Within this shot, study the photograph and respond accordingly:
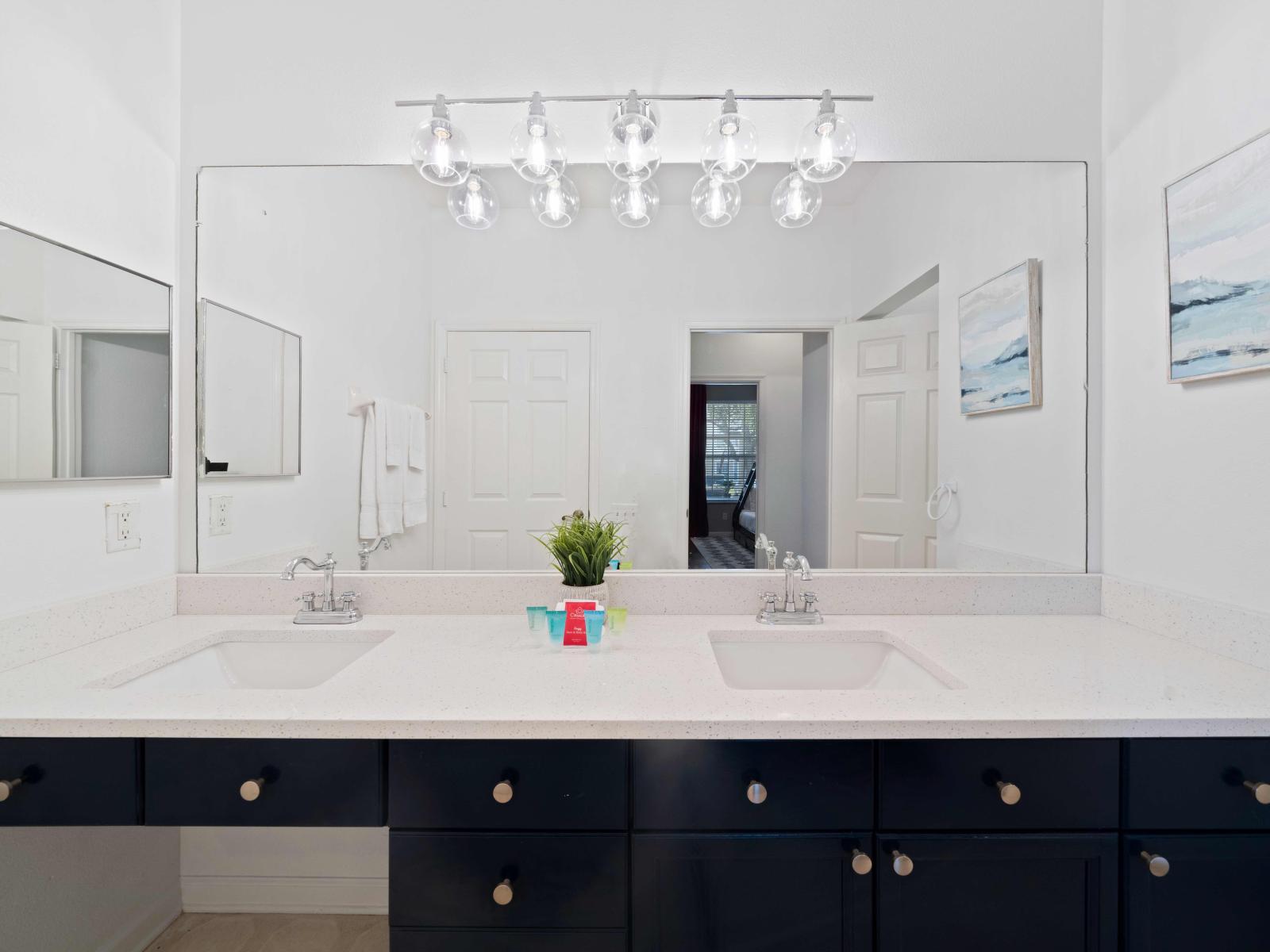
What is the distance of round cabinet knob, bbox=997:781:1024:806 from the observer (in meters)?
0.93

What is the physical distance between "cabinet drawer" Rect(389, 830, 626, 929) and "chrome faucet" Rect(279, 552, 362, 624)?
2.10 feet

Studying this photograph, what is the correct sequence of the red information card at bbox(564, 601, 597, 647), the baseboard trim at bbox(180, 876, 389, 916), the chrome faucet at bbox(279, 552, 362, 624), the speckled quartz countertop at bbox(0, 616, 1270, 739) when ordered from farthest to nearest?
the baseboard trim at bbox(180, 876, 389, 916) < the chrome faucet at bbox(279, 552, 362, 624) < the red information card at bbox(564, 601, 597, 647) < the speckled quartz countertop at bbox(0, 616, 1270, 739)

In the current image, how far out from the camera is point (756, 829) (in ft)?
3.17

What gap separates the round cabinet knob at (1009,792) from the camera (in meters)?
0.93

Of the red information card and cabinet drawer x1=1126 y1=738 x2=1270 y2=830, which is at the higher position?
Answer: the red information card

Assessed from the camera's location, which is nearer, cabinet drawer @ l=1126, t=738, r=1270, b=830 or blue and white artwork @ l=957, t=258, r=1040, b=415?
cabinet drawer @ l=1126, t=738, r=1270, b=830

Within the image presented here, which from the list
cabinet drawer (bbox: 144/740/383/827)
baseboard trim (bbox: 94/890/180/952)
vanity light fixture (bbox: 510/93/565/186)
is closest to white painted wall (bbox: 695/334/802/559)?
vanity light fixture (bbox: 510/93/565/186)

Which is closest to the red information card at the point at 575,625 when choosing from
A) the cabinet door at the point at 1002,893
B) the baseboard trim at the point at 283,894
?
the cabinet door at the point at 1002,893

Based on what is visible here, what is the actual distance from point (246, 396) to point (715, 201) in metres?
1.32

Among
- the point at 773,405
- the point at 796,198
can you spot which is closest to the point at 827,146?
the point at 796,198

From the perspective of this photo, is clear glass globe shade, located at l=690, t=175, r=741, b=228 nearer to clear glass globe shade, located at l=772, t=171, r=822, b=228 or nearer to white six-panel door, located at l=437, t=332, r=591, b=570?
clear glass globe shade, located at l=772, t=171, r=822, b=228

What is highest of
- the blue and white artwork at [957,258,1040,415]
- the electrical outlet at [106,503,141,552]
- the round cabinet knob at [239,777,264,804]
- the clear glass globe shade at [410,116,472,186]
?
the clear glass globe shade at [410,116,472,186]

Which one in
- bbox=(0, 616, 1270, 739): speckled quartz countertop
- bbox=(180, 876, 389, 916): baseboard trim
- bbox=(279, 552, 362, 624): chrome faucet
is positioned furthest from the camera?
bbox=(180, 876, 389, 916): baseboard trim

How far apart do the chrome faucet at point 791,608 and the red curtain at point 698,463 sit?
0.23m
